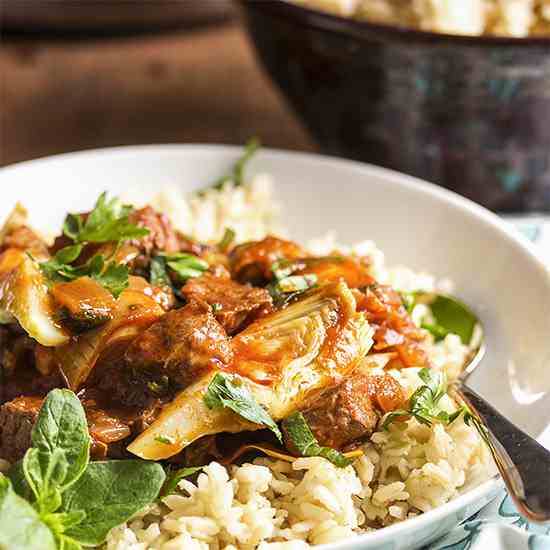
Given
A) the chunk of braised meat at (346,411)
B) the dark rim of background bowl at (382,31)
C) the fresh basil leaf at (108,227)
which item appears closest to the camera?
the chunk of braised meat at (346,411)

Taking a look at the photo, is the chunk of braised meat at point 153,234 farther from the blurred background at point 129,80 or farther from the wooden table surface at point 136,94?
the blurred background at point 129,80

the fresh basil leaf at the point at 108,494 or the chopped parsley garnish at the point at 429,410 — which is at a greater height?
the chopped parsley garnish at the point at 429,410

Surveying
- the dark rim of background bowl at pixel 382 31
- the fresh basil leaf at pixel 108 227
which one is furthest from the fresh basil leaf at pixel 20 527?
the dark rim of background bowl at pixel 382 31

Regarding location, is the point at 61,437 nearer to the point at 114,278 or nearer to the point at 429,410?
the point at 114,278

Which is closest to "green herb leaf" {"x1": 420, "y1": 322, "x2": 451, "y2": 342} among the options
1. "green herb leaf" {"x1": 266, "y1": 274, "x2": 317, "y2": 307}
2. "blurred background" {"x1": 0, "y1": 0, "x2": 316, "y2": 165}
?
"green herb leaf" {"x1": 266, "y1": 274, "x2": 317, "y2": 307}

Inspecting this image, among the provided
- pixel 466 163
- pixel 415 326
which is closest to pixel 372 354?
pixel 415 326

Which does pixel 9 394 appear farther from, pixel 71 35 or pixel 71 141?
pixel 71 35

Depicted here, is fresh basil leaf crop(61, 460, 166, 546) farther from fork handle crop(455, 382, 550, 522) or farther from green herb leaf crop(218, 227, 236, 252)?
green herb leaf crop(218, 227, 236, 252)
